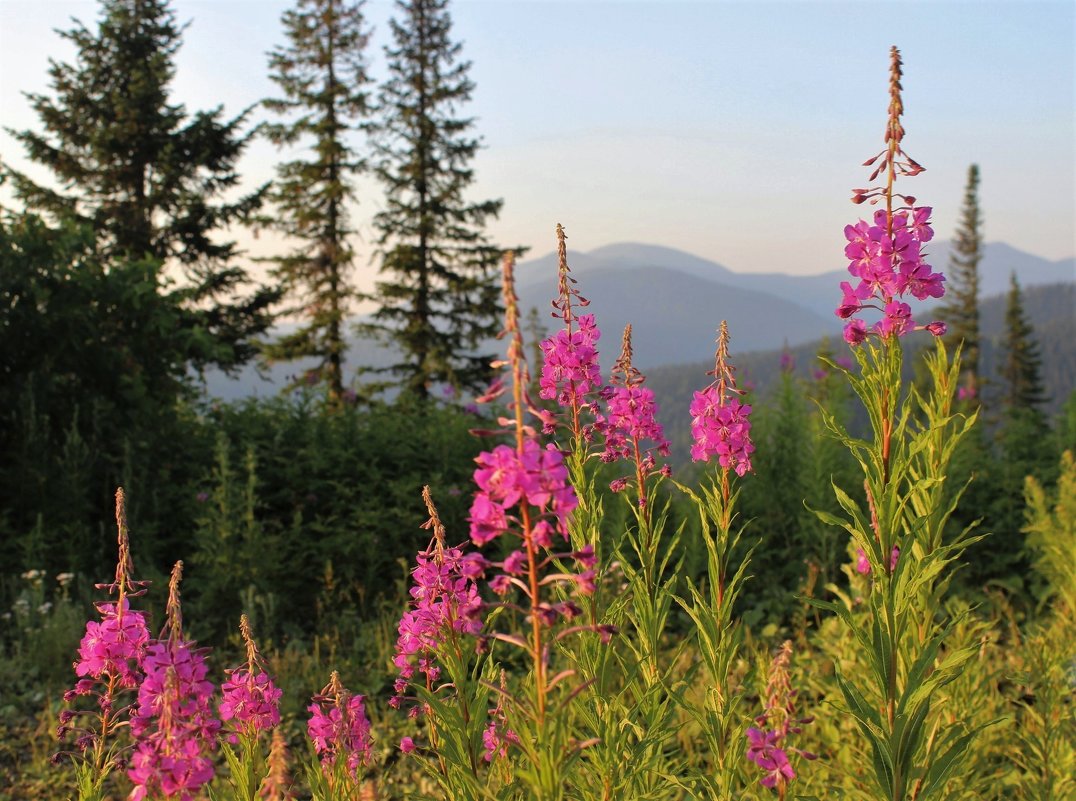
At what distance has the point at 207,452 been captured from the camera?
7234mm

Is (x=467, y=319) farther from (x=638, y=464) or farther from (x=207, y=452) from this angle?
(x=638, y=464)

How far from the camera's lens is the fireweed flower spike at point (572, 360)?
2.36 metres

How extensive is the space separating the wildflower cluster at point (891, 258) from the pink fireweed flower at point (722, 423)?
43cm

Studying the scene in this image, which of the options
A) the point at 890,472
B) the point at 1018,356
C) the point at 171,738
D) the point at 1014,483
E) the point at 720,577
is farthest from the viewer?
the point at 1018,356

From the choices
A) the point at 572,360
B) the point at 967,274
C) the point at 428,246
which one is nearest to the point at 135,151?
the point at 428,246

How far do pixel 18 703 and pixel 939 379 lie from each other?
546 centimetres

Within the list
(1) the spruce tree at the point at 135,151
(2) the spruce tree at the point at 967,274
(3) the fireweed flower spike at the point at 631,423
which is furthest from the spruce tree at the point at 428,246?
(2) the spruce tree at the point at 967,274

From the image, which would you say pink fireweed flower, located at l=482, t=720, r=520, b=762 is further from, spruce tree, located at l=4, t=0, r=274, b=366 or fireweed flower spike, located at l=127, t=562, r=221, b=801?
spruce tree, located at l=4, t=0, r=274, b=366

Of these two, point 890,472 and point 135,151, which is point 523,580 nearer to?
point 890,472

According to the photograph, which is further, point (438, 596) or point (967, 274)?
point (967, 274)

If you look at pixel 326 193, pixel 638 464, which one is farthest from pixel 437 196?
pixel 638 464

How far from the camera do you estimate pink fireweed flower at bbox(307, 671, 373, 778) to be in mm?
2000

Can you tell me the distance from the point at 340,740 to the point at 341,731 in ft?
0.10

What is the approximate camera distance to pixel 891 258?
186cm
